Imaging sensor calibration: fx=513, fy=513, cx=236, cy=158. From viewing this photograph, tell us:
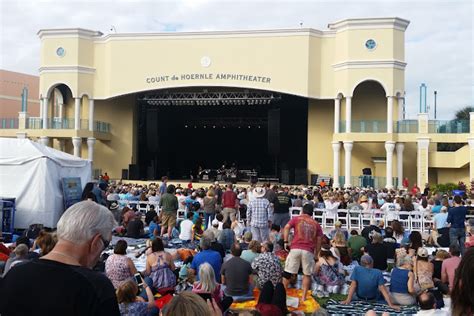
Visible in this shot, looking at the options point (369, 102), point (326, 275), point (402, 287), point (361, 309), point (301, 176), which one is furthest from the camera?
point (369, 102)

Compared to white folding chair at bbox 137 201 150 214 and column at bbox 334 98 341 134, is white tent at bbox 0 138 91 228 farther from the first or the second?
column at bbox 334 98 341 134

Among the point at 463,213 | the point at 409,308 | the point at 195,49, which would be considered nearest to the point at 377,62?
the point at 195,49

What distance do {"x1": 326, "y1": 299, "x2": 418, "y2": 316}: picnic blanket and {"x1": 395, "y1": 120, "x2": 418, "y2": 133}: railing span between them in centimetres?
2199

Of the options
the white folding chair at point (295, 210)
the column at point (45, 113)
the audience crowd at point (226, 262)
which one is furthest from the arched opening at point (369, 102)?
the column at point (45, 113)

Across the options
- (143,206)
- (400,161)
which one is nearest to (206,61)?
(400,161)

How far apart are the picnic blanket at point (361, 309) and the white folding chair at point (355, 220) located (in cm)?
714

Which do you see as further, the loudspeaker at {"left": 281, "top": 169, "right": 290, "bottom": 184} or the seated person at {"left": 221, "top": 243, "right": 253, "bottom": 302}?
the loudspeaker at {"left": 281, "top": 169, "right": 290, "bottom": 184}

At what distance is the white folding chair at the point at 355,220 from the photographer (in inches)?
577

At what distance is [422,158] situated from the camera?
28.0 m

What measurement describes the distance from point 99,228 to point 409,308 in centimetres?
629

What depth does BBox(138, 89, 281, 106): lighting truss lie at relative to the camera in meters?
30.1

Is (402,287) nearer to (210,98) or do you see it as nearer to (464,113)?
(210,98)

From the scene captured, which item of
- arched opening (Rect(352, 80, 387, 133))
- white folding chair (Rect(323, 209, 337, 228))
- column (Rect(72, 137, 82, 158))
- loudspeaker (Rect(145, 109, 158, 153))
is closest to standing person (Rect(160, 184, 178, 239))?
white folding chair (Rect(323, 209, 337, 228))

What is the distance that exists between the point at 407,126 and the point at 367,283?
73.2 ft
